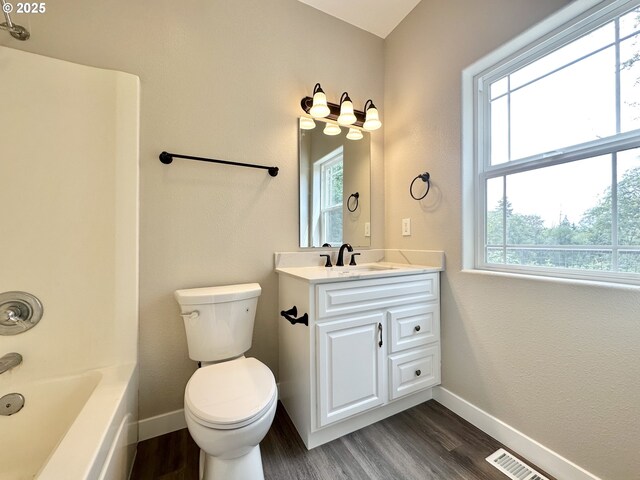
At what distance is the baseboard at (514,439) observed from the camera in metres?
1.14

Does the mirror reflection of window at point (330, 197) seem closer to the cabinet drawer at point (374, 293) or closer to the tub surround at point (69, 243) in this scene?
the cabinet drawer at point (374, 293)

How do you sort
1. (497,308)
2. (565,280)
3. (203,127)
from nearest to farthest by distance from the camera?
(565,280)
(497,308)
(203,127)

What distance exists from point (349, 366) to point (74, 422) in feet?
3.55

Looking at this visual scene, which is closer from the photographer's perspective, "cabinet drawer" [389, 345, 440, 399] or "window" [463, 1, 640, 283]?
"window" [463, 1, 640, 283]

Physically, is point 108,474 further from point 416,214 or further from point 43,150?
point 416,214

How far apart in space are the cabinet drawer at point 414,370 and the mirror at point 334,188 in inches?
32.6

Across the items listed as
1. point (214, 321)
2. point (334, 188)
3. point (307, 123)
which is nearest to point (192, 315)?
point (214, 321)

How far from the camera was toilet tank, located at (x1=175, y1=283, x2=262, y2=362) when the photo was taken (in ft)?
4.35

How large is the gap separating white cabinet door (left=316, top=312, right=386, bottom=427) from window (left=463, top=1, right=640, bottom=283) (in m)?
0.80

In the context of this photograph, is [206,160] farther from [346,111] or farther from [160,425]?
[160,425]

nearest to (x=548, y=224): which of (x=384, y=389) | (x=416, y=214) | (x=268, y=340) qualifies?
(x=416, y=214)

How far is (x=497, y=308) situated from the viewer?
4.61 ft

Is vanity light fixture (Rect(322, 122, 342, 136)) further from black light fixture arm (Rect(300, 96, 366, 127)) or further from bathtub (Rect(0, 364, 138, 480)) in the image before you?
bathtub (Rect(0, 364, 138, 480))

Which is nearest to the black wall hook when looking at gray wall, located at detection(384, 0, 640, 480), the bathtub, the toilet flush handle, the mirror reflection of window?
A: the toilet flush handle
